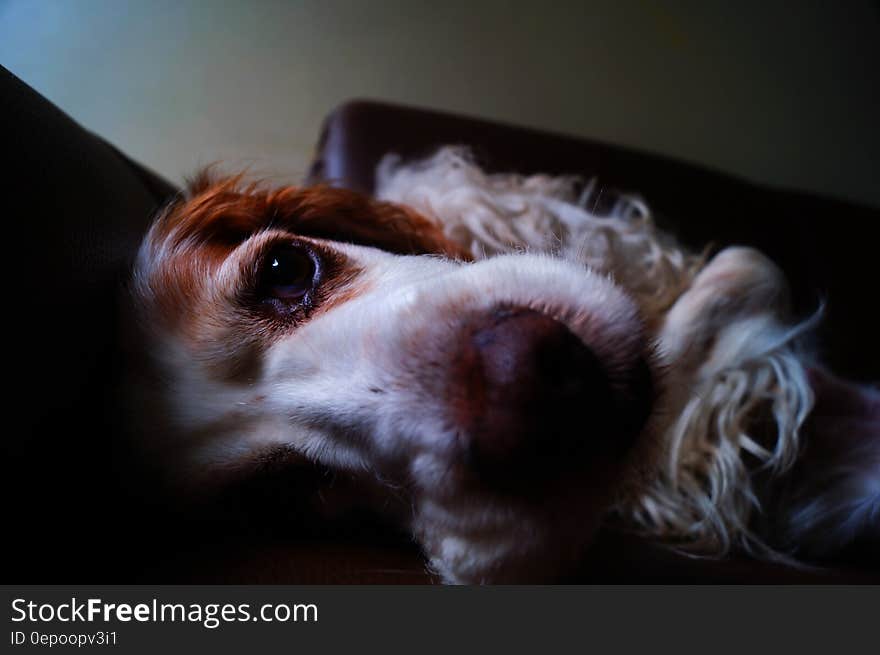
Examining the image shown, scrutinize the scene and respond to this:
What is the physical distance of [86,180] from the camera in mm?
587

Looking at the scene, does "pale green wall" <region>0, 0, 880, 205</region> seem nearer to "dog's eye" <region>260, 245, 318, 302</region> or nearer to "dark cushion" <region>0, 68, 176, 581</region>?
"dark cushion" <region>0, 68, 176, 581</region>

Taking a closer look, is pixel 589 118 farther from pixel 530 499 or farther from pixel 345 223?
pixel 530 499

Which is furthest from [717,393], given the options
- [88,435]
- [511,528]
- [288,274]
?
[88,435]

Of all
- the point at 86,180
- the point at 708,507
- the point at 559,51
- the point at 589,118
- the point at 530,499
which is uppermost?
the point at 559,51

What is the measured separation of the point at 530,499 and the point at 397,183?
108 centimetres

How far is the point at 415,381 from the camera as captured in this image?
1.62 ft

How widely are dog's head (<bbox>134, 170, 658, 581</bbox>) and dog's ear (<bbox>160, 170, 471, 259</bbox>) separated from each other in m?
0.02

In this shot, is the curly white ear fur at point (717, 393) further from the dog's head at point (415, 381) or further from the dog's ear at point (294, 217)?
the dog's head at point (415, 381)

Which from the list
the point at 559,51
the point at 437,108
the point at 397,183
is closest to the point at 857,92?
the point at 559,51

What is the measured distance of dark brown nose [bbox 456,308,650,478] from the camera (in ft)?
1.46

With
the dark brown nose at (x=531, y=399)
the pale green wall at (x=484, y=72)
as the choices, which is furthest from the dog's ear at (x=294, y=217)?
the dark brown nose at (x=531, y=399)

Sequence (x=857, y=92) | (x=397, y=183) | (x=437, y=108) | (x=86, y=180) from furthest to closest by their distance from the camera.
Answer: (x=857, y=92) < (x=437, y=108) < (x=397, y=183) < (x=86, y=180)

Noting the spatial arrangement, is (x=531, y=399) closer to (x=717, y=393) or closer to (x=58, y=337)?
(x=58, y=337)

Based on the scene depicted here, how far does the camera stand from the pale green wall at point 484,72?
748 millimetres
